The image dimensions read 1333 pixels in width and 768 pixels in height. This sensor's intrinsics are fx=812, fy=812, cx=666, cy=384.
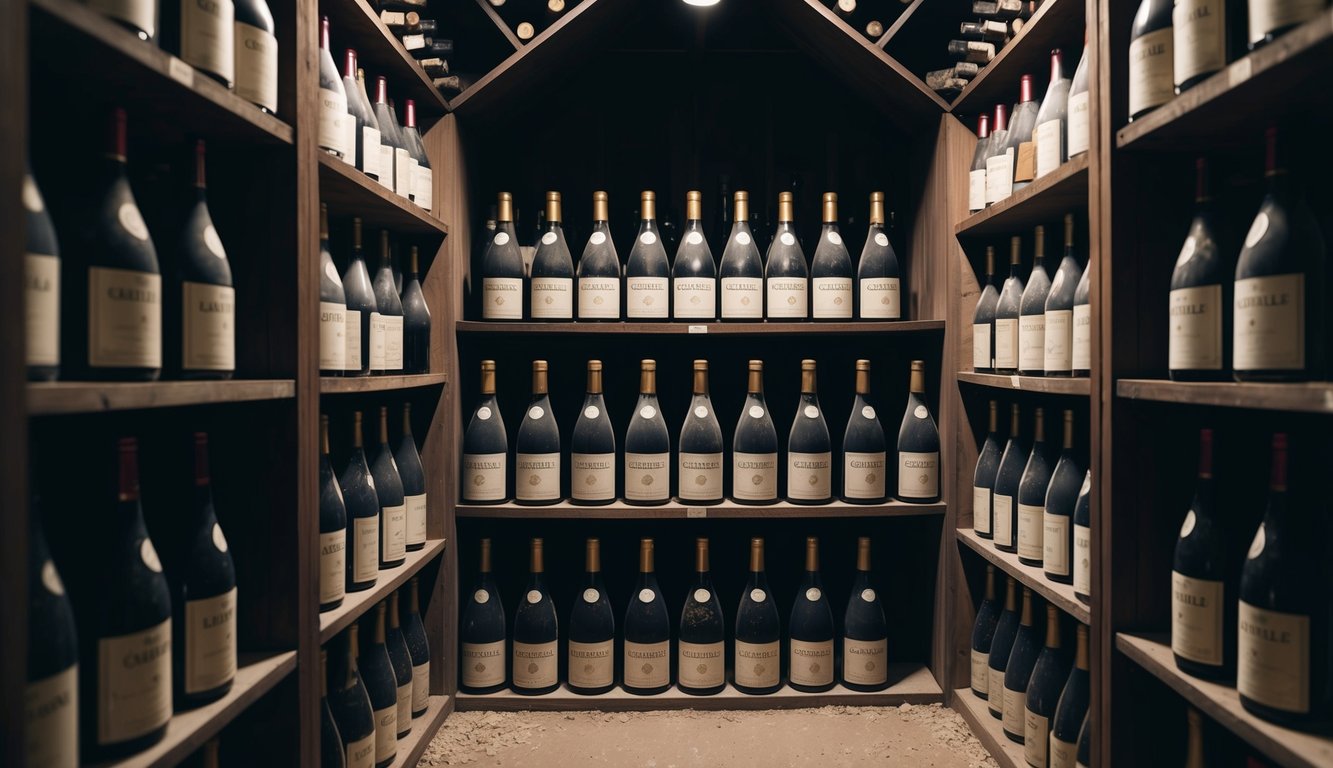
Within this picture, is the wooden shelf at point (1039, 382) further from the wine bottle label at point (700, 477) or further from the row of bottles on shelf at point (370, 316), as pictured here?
the row of bottles on shelf at point (370, 316)

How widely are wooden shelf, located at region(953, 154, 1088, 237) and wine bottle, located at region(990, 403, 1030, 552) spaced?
1.40 feet

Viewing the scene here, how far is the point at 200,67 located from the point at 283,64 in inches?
8.5

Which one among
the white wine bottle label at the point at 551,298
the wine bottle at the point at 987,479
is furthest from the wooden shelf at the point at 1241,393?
the white wine bottle label at the point at 551,298

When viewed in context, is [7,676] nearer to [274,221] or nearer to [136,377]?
[136,377]

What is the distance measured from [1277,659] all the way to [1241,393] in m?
0.32

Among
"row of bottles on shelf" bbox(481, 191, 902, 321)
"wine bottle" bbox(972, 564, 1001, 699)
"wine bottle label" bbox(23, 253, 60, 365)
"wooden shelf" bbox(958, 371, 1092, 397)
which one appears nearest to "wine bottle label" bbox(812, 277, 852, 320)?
"row of bottles on shelf" bbox(481, 191, 902, 321)

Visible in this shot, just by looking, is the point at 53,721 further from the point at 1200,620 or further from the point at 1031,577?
the point at 1031,577

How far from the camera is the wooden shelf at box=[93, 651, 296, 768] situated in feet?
2.95

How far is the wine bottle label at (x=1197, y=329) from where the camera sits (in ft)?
3.65

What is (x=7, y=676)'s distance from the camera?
0.64 metres

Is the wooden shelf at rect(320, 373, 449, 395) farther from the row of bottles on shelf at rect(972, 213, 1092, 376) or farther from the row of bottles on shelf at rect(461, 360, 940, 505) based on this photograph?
the row of bottles on shelf at rect(972, 213, 1092, 376)

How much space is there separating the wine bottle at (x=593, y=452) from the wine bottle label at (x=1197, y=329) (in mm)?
1329

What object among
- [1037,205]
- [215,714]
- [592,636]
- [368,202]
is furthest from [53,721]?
[1037,205]

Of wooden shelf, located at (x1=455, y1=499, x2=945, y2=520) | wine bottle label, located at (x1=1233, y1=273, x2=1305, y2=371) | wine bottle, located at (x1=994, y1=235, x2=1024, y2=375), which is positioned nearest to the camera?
wine bottle label, located at (x1=1233, y1=273, x2=1305, y2=371)
